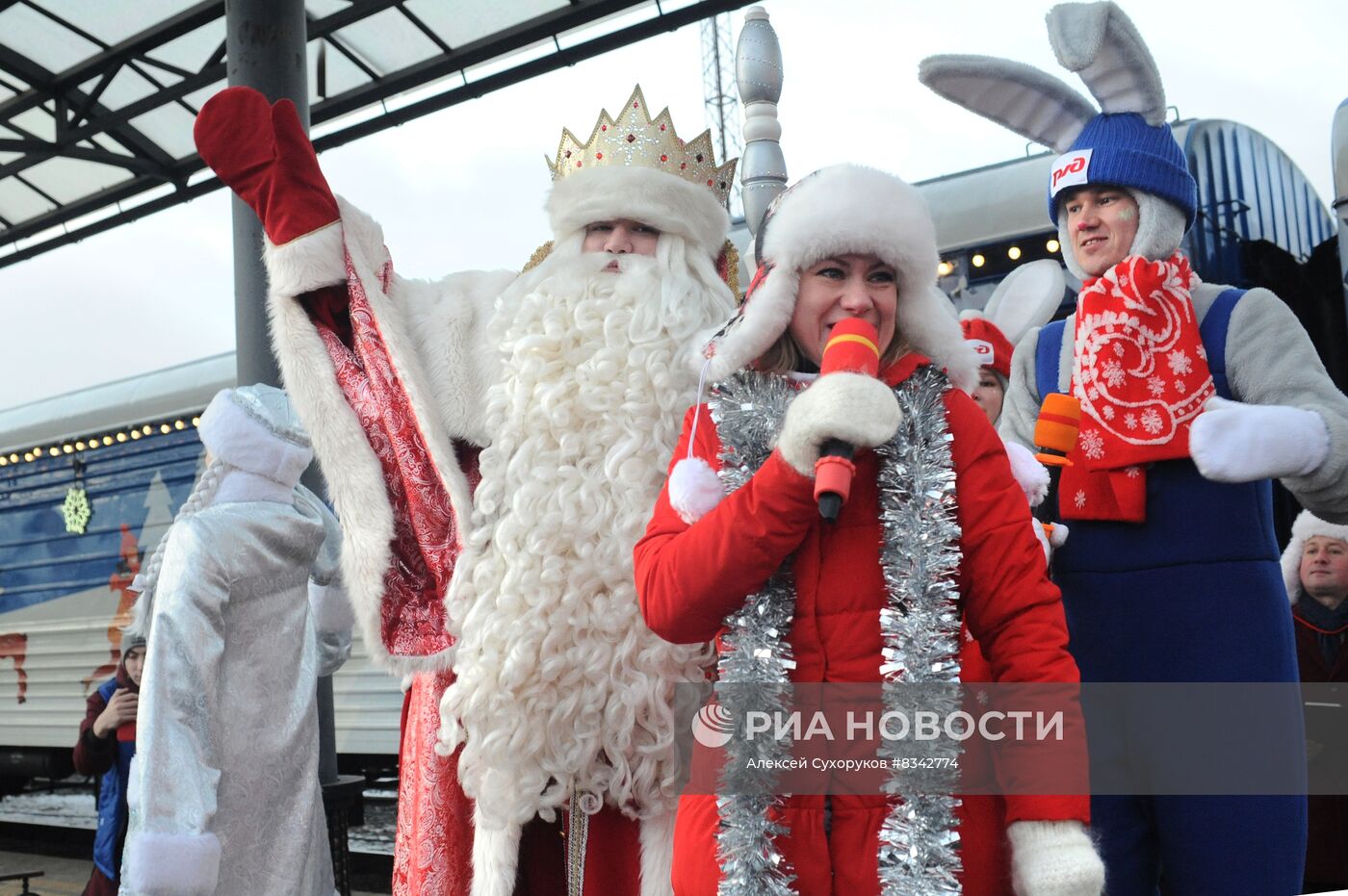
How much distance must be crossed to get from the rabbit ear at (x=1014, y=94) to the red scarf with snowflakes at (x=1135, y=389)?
0.43 metres

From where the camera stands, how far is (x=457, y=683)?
2.38 meters

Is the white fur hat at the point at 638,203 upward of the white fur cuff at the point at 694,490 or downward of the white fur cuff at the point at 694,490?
upward

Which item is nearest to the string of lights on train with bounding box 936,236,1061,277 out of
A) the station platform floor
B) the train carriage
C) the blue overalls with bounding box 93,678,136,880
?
the blue overalls with bounding box 93,678,136,880

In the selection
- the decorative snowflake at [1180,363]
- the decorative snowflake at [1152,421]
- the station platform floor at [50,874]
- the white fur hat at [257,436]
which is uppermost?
the white fur hat at [257,436]

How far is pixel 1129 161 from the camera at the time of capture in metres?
2.39

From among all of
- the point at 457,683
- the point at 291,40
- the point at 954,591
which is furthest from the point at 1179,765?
the point at 291,40

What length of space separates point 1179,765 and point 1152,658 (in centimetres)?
20

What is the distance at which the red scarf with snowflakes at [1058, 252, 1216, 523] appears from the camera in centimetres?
230

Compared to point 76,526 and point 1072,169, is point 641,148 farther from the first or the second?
point 76,526

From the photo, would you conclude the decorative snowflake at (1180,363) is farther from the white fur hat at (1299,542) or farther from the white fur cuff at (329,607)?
the white fur cuff at (329,607)

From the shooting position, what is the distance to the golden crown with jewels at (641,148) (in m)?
2.78

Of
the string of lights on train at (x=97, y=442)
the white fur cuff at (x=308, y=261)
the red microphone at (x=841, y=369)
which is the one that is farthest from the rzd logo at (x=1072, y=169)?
the string of lights on train at (x=97, y=442)

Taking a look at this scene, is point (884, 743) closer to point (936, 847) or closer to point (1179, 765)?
point (936, 847)

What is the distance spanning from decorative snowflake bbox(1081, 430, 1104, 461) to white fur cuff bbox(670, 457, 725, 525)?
91 centimetres
